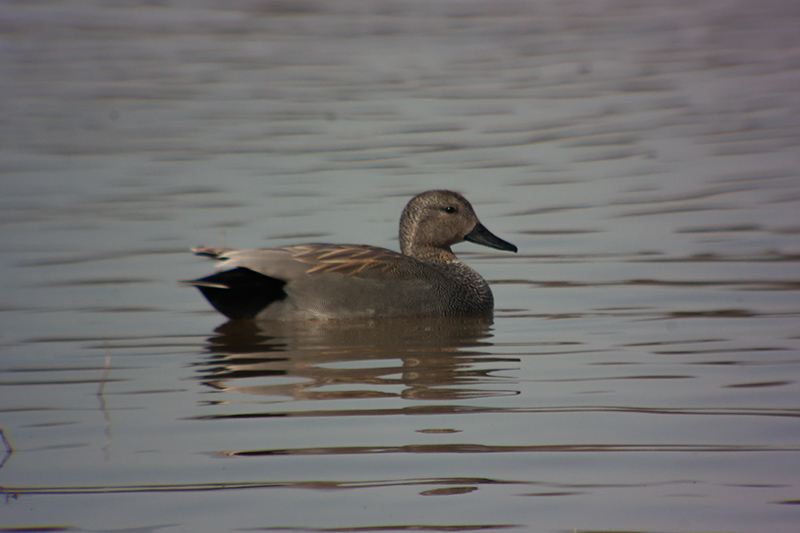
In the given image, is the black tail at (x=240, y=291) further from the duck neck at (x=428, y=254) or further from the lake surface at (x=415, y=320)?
the duck neck at (x=428, y=254)

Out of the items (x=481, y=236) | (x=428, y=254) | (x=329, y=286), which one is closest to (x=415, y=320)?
(x=329, y=286)

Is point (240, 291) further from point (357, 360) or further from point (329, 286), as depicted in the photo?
point (357, 360)

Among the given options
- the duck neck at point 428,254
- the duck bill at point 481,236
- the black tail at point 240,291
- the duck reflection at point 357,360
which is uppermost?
the duck bill at point 481,236

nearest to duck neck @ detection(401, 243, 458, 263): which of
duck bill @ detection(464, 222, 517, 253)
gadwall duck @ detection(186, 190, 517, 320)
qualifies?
duck bill @ detection(464, 222, 517, 253)

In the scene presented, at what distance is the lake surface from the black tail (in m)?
0.16

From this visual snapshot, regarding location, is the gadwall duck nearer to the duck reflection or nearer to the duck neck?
the duck reflection

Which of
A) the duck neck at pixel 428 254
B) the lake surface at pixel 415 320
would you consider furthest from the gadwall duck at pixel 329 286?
the duck neck at pixel 428 254

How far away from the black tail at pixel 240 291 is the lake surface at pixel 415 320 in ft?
0.53

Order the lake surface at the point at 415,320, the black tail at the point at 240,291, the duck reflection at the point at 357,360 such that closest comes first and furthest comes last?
the lake surface at the point at 415,320 → the duck reflection at the point at 357,360 → the black tail at the point at 240,291

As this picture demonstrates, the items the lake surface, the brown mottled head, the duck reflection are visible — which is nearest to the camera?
the lake surface

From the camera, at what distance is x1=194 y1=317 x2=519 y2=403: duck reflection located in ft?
17.4

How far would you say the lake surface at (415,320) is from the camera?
12.9ft

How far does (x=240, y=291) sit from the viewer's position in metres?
7.14

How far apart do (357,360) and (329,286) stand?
128 cm
